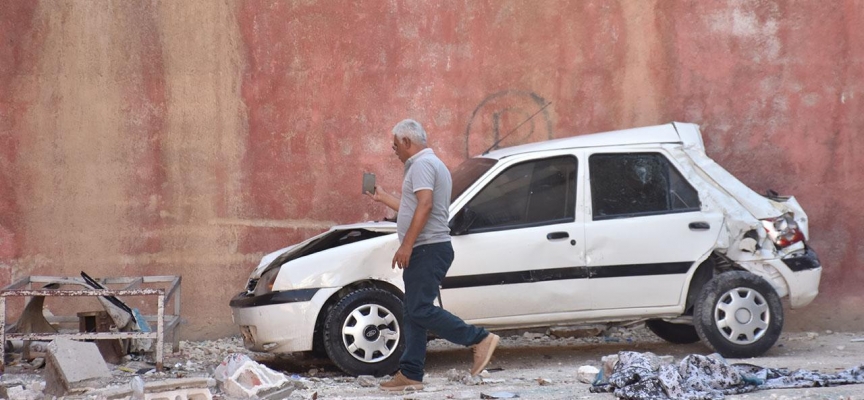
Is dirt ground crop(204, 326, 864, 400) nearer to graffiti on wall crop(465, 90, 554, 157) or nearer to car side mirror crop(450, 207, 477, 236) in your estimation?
car side mirror crop(450, 207, 477, 236)

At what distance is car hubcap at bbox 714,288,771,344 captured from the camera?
8.17 metres

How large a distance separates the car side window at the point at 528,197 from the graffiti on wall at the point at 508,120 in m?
2.10

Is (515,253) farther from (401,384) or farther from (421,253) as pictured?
(401,384)

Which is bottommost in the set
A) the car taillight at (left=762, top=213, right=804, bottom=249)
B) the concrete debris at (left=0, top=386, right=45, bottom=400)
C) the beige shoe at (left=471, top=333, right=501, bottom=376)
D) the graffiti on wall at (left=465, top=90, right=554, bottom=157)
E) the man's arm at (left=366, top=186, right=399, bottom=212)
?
the concrete debris at (left=0, top=386, right=45, bottom=400)

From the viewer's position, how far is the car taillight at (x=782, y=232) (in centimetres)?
836

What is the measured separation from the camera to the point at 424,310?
6.84m

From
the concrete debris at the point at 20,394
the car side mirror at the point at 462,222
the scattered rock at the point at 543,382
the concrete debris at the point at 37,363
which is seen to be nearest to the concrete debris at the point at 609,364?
the scattered rock at the point at 543,382

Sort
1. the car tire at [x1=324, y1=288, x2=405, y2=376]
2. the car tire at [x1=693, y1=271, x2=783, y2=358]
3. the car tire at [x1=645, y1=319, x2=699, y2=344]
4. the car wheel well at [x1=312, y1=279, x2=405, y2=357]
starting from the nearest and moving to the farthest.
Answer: the car tire at [x1=324, y1=288, x2=405, y2=376], the car wheel well at [x1=312, y1=279, x2=405, y2=357], the car tire at [x1=693, y1=271, x2=783, y2=358], the car tire at [x1=645, y1=319, x2=699, y2=344]

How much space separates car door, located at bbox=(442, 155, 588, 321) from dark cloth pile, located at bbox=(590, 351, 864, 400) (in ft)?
3.51

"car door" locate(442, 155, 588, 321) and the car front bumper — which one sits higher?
"car door" locate(442, 155, 588, 321)

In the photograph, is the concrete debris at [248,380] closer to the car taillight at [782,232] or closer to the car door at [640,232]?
the car door at [640,232]

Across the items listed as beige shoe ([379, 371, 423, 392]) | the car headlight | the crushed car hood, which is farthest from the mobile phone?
beige shoe ([379, 371, 423, 392])

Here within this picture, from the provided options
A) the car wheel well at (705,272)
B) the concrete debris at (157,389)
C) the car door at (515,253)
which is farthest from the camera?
the car wheel well at (705,272)

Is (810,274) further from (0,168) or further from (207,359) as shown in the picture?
(0,168)
